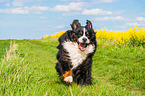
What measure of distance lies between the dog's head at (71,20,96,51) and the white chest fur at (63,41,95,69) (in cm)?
10

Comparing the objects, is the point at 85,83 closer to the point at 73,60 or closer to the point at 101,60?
the point at 73,60

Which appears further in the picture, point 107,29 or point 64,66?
point 107,29

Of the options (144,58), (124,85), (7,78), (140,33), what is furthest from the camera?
(140,33)

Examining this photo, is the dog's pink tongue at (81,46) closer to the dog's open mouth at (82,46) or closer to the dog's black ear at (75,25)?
the dog's open mouth at (82,46)

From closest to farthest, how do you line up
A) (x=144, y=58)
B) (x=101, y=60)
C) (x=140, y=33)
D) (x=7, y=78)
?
1. (x=7, y=78)
2. (x=144, y=58)
3. (x=101, y=60)
4. (x=140, y=33)

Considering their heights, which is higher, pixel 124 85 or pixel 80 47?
pixel 80 47

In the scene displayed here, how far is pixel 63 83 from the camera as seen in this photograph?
408cm

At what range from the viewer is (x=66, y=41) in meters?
3.58

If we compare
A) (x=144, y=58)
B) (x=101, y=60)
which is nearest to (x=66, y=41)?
(x=101, y=60)

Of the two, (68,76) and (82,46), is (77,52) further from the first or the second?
(68,76)

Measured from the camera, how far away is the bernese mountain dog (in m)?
3.44

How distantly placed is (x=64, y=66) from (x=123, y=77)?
3472 millimetres

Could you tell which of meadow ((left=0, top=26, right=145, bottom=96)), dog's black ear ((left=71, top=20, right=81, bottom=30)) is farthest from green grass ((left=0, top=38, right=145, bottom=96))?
dog's black ear ((left=71, top=20, right=81, bottom=30))

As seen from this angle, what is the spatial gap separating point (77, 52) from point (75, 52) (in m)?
0.05
